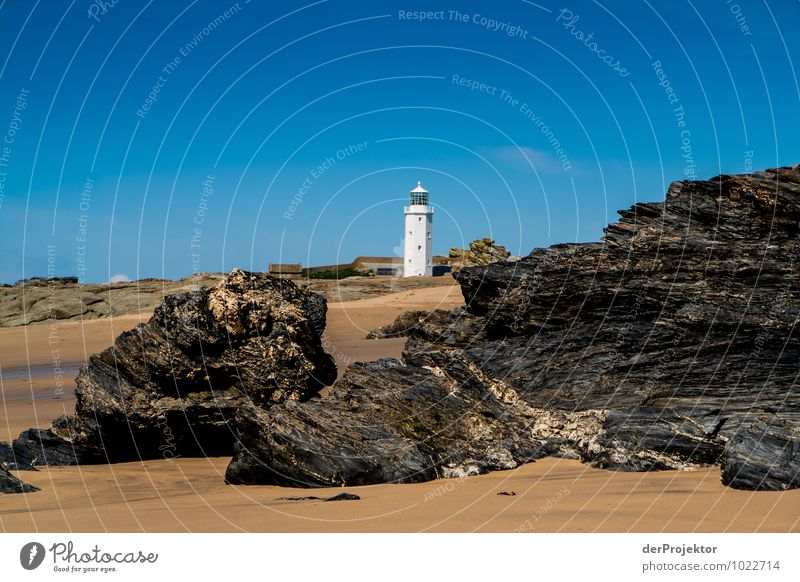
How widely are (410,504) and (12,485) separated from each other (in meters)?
4.35

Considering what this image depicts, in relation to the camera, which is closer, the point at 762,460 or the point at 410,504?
the point at 410,504

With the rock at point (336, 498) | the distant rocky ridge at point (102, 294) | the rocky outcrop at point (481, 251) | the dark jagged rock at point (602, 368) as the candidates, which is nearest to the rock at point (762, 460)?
the dark jagged rock at point (602, 368)

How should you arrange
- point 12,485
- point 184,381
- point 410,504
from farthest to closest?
point 184,381
point 12,485
point 410,504

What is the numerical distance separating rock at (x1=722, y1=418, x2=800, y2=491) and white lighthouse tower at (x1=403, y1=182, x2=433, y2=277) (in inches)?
3109

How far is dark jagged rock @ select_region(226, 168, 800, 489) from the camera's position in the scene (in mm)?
9086

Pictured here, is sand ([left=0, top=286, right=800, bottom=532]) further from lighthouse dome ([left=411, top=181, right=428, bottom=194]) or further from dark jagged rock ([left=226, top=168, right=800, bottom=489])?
lighthouse dome ([left=411, top=181, right=428, bottom=194])

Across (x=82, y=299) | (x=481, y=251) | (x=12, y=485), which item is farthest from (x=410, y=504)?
(x=481, y=251)

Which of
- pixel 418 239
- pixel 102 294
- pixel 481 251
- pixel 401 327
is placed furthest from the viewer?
pixel 418 239

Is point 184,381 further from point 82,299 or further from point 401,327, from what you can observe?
point 82,299

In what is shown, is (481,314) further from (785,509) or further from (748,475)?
(785,509)

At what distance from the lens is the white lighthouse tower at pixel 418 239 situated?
87.5 metres

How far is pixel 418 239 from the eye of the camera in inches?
3467

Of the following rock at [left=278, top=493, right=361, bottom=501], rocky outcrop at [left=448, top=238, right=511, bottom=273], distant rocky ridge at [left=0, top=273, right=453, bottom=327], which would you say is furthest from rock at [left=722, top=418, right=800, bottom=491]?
rocky outcrop at [left=448, top=238, right=511, bottom=273]

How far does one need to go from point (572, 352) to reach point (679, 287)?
1610mm
